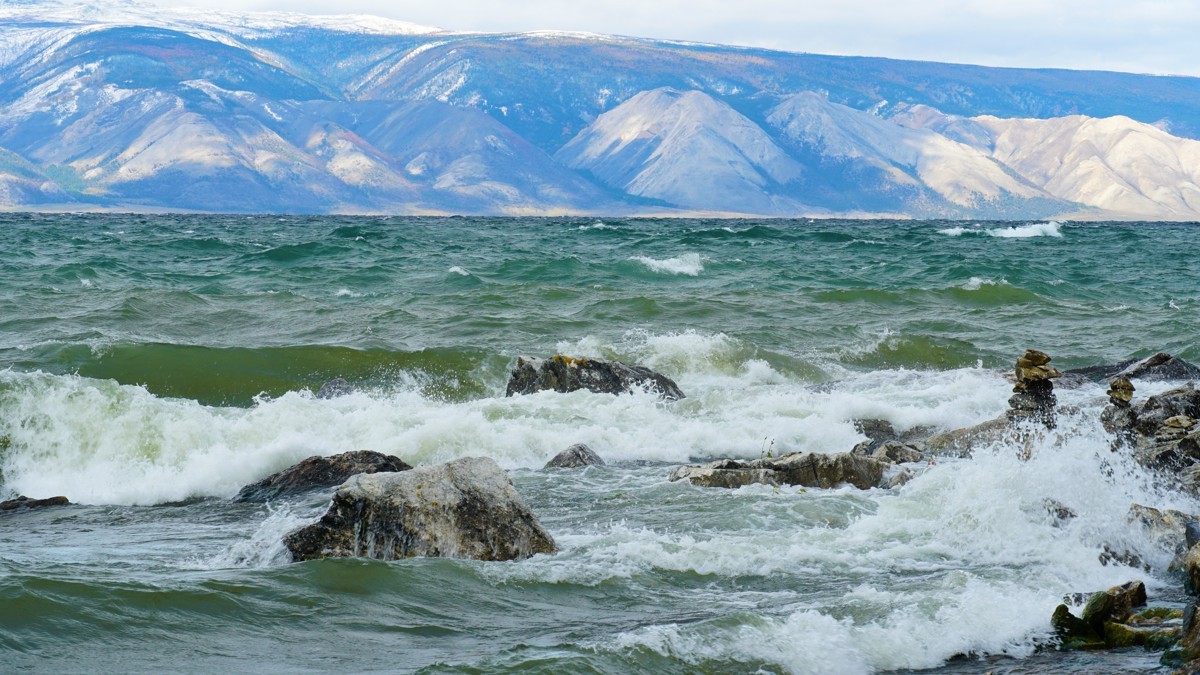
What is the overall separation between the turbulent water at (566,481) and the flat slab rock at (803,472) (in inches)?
16.0

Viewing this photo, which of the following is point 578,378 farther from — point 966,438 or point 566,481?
point 966,438

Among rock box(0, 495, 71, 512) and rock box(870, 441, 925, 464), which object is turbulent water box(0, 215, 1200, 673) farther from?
rock box(870, 441, 925, 464)

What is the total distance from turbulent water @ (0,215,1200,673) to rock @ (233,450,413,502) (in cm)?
48

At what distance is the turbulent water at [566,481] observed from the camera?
251 inches

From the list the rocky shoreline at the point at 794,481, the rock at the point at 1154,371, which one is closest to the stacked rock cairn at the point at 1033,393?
the rocky shoreline at the point at 794,481

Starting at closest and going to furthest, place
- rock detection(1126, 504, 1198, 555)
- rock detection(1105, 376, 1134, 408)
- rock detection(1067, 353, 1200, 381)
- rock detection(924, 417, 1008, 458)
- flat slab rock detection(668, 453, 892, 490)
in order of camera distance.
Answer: rock detection(1126, 504, 1198, 555) → flat slab rock detection(668, 453, 892, 490) → rock detection(924, 417, 1008, 458) → rock detection(1105, 376, 1134, 408) → rock detection(1067, 353, 1200, 381)

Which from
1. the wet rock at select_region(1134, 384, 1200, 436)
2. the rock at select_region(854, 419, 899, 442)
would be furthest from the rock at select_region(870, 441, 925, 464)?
the wet rock at select_region(1134, 384, 1200, 436)

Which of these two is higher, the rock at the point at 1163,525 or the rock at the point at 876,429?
the rock at the point at 1163,525

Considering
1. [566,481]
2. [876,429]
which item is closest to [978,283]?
[876,429]

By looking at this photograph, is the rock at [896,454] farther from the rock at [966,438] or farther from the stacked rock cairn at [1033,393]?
the stacked rock cairn at [1033,393]

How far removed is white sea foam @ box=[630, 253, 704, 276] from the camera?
41.9 metres

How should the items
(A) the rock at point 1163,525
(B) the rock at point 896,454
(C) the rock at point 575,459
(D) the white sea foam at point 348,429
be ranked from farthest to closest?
(D) the white sea foam at point 348,429 → (C) the rock at point 575,459 → (B) the rock at point 896,454 → (A) the rock at point 1163,525

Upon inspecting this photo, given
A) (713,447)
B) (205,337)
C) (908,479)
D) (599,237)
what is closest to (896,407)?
(713,447)

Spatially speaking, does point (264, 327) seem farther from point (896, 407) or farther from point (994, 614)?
point (994, 614)
